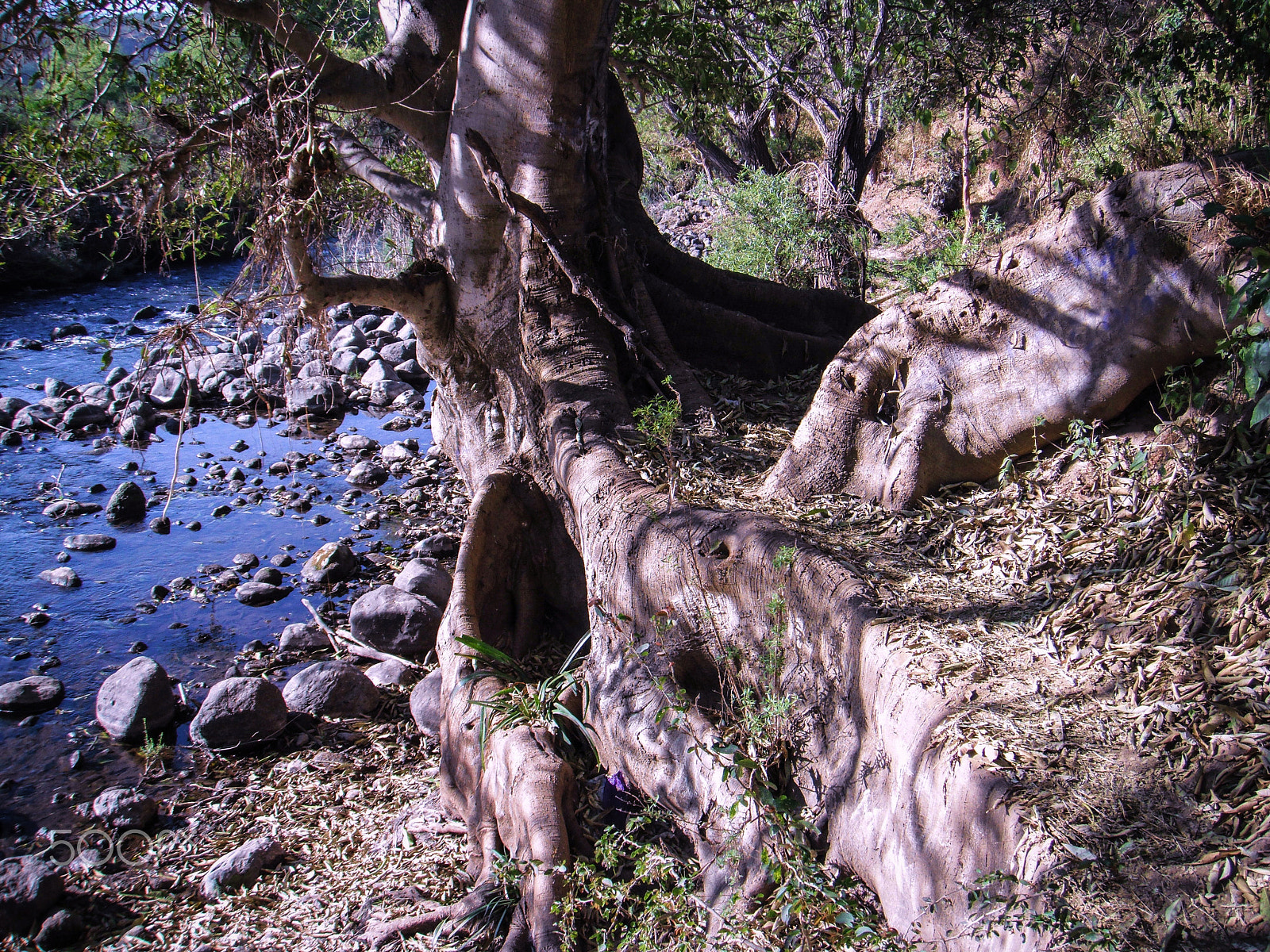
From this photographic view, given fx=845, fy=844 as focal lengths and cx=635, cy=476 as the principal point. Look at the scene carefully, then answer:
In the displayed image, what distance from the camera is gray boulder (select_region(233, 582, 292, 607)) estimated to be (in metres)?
6.67

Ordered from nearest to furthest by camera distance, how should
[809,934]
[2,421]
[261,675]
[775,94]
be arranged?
[809,934]
[261,675]
[775,94]
[2,421]

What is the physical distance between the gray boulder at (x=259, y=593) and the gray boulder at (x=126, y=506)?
2114 millimetres

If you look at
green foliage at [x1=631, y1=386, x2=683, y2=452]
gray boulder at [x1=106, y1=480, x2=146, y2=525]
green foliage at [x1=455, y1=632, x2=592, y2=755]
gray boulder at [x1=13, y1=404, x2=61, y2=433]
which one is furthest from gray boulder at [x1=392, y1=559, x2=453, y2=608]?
gray boulder at [x1=13, y1=404, x2=61, y2=433]

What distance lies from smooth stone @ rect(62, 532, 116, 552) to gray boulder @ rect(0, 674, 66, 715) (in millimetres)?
2207

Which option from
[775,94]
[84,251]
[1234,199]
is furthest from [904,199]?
[84,251]

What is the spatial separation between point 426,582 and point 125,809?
2.37 metres

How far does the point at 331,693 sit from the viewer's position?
5.20m

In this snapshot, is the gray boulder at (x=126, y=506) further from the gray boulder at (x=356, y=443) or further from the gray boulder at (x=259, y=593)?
the gray boulder at (x=356, y=443)

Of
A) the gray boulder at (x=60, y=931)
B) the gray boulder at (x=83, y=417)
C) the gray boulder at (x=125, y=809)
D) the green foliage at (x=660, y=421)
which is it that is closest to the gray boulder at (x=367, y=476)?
the gray boulder at (x=83, y=417)

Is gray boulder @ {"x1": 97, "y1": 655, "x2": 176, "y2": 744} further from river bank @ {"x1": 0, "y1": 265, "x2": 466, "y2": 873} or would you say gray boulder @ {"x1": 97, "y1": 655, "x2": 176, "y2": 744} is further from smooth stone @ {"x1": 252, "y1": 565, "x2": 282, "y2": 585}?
smooth stone @ {"x1": 252, "y1": 565, "x2": 282, "y2": 585}

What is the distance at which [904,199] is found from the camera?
15.3 m

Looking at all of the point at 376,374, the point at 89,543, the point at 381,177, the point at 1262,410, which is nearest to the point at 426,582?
the point at 381,177

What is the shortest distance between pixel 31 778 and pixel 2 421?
720cm

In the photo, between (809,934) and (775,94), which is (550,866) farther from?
(775,94)
